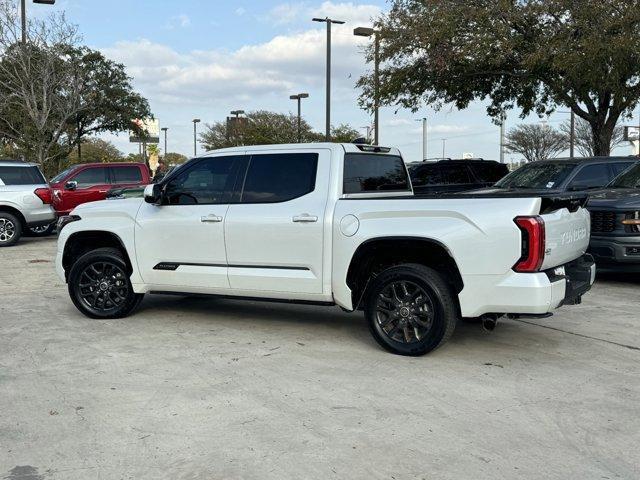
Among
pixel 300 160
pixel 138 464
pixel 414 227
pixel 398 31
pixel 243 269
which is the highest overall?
pixel 398 31

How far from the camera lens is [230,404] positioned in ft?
14.4

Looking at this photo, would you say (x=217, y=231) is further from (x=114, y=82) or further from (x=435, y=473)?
(x=114, y=82)

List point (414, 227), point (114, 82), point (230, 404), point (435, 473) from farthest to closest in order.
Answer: point (114, 82)
point (414, 227)
point (230, 404)
point (435, 473)

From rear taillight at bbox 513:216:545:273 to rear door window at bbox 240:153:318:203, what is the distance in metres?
1.95

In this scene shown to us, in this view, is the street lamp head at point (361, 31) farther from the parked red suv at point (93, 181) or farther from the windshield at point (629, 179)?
the windshield at point (629, 179)

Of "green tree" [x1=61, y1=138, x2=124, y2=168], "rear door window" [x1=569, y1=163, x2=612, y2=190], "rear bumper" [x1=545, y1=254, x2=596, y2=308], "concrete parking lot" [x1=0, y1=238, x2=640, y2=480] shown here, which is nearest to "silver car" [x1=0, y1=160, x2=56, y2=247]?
"concrete parking lot" [x1=0, y1=238, x2=640, y2=480]

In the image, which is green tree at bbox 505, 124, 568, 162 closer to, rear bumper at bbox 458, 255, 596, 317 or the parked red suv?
the parked red suv

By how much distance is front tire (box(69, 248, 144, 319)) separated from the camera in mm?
6871

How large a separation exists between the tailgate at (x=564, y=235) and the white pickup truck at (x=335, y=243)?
0.02 m

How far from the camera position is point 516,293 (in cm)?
495

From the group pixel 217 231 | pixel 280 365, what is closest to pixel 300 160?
pixel 217 231

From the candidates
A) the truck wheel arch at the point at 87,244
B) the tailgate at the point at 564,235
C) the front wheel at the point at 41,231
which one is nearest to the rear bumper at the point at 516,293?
the tailgate at the point at 564,235

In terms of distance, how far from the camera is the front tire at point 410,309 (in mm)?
5277

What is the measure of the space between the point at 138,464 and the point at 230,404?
97 centimetres
